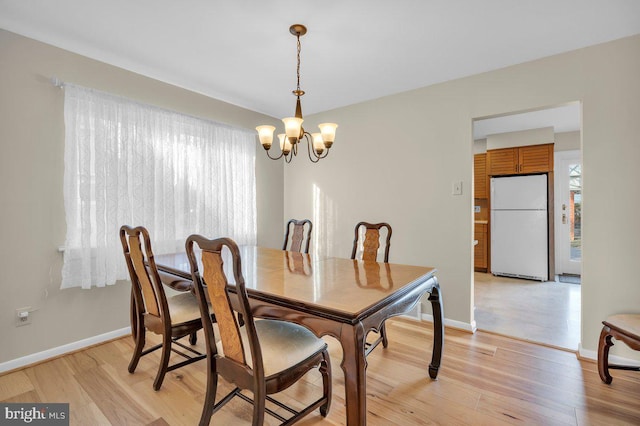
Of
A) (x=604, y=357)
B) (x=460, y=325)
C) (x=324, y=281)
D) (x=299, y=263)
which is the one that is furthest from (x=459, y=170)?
(x=324, y=281)

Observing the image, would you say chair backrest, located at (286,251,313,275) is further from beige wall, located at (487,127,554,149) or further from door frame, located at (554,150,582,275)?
door frame, located at (554,150,582,275)

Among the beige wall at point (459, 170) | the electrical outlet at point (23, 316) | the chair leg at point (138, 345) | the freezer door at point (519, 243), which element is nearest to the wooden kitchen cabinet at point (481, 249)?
the freezer door at point (519, 243)

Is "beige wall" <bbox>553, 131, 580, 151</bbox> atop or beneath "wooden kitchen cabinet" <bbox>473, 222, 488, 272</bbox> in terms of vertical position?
atop

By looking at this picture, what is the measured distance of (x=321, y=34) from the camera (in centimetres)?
225

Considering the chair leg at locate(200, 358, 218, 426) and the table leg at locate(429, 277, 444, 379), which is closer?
the chair leg at locate(200, 358, 218, 426)

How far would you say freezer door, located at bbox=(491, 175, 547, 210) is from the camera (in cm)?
491

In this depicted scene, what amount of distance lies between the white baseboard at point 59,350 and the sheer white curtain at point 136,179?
0.50 metres

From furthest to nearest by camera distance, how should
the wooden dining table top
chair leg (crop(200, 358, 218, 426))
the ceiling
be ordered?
the ceiling < chair leg (crop(200, 358, 218, 426)) < the wooden dining table top

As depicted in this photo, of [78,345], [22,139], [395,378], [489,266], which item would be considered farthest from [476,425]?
[489,266]

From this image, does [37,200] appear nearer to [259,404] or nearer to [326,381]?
[259,404]

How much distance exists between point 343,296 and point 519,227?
15.9 feet

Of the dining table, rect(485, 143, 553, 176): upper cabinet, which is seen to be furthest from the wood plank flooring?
rect(485, 143, 553, 176): upper cabinet

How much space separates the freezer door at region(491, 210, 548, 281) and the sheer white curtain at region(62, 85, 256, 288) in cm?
433

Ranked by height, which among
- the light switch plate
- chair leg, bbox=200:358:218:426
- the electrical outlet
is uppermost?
the light switch plate
